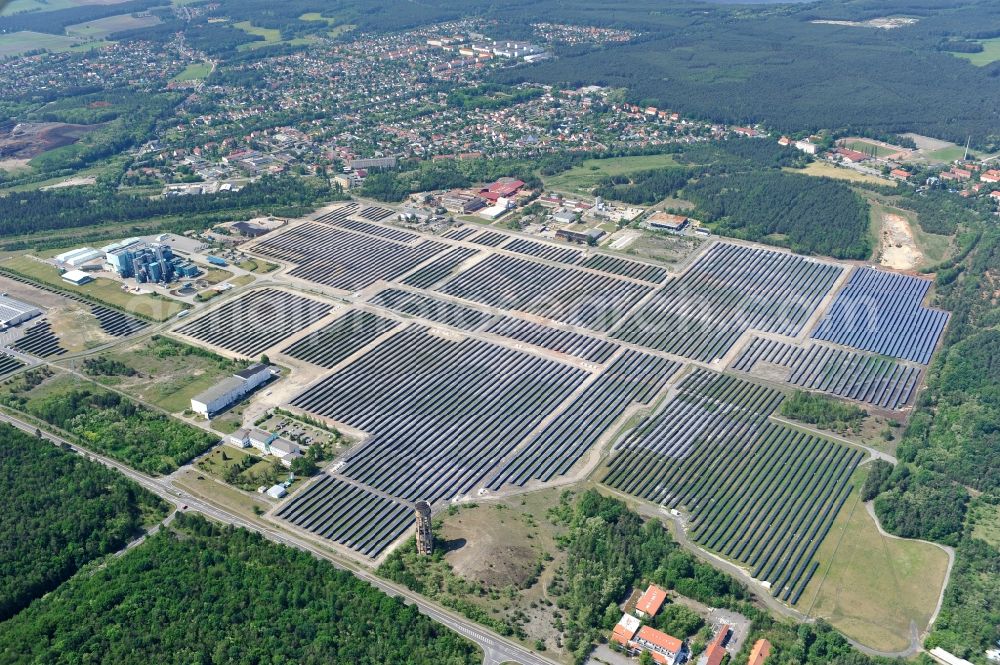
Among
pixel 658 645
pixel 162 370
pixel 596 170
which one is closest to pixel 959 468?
pixel 658 645

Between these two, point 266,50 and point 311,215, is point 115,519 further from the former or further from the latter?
point 266,50

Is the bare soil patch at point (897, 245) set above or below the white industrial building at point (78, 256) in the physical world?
below

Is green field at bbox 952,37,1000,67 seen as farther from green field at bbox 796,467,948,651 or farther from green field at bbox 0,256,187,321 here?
green field at bbox 0,256,187,321

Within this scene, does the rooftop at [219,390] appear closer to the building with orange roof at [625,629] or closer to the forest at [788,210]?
the building with orange roof at [625,629]

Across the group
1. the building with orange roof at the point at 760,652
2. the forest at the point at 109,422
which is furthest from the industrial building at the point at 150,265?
the building with orange roof at the point at 760,652

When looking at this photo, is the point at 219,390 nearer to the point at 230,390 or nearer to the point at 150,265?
the point at 230,390

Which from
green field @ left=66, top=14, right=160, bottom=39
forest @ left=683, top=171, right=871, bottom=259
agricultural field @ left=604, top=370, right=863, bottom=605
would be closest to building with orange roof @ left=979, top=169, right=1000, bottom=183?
forest @ left=683, top=171, right=871, bottom=259

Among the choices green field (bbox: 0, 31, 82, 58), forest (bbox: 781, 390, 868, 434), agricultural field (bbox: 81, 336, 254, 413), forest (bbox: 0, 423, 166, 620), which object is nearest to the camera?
forest (bbox: 0, 423, 166, 620)
